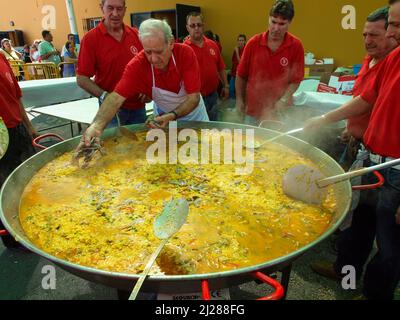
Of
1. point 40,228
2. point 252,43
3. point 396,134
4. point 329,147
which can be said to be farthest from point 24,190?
point 329,147

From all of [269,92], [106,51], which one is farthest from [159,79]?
[269,92]

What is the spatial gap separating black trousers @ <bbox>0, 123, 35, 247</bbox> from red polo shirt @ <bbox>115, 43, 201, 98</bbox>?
1126 millimetres

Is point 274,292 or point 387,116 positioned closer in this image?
point 274,292

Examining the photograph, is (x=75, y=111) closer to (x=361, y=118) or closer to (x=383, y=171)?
(x=361, y=118)

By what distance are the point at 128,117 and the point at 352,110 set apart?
7.40 feet

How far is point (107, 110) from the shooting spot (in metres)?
2.30

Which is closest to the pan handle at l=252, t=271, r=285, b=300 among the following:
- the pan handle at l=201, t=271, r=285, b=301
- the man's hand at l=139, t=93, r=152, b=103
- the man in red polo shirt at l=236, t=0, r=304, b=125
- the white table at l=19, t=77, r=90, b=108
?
the pan handle at l=201, t=271, r=285, b=301

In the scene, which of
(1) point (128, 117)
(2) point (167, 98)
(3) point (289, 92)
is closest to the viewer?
(2) point (167, 98)

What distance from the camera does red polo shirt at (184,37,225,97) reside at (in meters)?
4.20

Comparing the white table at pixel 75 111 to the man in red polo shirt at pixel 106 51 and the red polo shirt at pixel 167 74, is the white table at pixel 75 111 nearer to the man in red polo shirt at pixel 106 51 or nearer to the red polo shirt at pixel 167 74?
the man in red polo shirt at pixel 106 51

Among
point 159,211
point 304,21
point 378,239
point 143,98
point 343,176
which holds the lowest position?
point 378,239

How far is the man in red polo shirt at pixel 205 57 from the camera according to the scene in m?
4.09

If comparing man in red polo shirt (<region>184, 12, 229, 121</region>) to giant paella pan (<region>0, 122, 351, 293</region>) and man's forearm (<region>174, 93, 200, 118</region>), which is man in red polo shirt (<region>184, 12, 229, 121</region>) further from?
giant paella pan (<region>0, 122, 351, 293</region>)

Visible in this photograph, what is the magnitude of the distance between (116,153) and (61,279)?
121 centimetres
